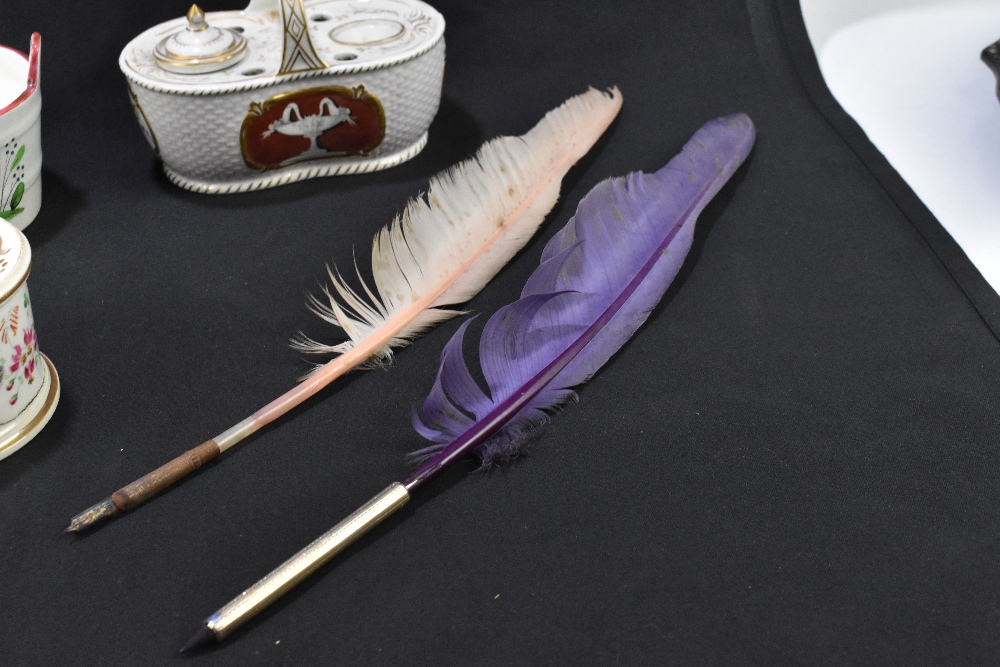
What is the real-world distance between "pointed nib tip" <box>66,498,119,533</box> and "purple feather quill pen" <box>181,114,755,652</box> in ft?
0.59

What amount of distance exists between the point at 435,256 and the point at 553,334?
0.20 meters

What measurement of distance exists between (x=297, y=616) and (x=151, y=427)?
0.30m

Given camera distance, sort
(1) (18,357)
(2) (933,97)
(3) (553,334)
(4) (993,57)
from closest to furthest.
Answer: (1) (18,357) < (3) (553,334) < (4) (993,57) < (2) (933,97)

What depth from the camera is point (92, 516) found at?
3.07 feet

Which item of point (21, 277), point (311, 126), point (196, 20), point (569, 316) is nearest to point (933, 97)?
point (569, 316)

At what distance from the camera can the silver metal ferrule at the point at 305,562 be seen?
0.86 meters

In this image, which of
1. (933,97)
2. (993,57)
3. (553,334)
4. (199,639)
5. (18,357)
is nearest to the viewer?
(199,639)

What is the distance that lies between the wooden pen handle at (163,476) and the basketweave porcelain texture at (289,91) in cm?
48

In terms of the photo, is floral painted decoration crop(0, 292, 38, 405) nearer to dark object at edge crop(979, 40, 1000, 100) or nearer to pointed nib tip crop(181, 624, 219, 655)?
pointed nib tip crop(181, 624, 219, 655)

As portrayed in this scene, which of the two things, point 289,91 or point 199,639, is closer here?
point 199,639

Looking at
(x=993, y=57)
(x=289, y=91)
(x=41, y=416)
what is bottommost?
(x=41, y=416)

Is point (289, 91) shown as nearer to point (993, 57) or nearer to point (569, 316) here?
point (569, 316)

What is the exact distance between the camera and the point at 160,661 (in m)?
0.86

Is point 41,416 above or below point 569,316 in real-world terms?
below
